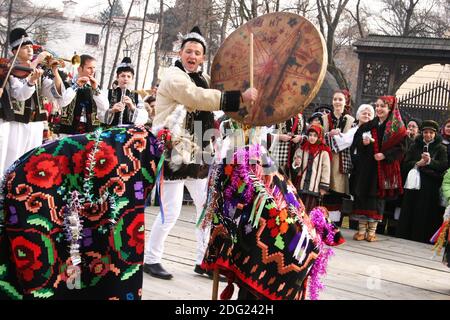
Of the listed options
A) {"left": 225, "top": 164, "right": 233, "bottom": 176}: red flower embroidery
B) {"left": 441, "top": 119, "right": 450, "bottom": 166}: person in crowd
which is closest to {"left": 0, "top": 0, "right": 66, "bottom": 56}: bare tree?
{"left": 441, "top": 119, "right": 450, "bottom": 166}: person in crowd

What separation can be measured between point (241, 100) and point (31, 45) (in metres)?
3.52

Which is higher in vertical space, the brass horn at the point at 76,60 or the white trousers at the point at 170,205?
the brass horn at the point at 76,60

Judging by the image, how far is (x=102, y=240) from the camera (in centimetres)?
351

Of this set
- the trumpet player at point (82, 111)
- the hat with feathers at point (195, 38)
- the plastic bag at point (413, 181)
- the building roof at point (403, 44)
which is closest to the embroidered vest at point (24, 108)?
the trumpet player at point (82, 111)

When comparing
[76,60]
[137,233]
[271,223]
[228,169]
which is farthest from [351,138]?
[137,233]

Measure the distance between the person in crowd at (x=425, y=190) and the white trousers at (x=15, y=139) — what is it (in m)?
4.91

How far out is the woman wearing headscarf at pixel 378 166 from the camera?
354 inches

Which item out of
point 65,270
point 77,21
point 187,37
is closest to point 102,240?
point 65,270

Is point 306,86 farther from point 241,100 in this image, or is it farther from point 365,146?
point 365,146

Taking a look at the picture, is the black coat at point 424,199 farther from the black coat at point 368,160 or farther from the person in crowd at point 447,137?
the black coat at point 368,160

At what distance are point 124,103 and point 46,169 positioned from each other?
4.29 metres

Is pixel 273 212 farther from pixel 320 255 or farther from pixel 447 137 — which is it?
pixel 447 137

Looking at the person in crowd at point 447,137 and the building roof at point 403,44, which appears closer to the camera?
the person in crowd at point 447,137

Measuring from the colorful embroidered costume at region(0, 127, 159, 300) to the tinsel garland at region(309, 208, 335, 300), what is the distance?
1.25 m
